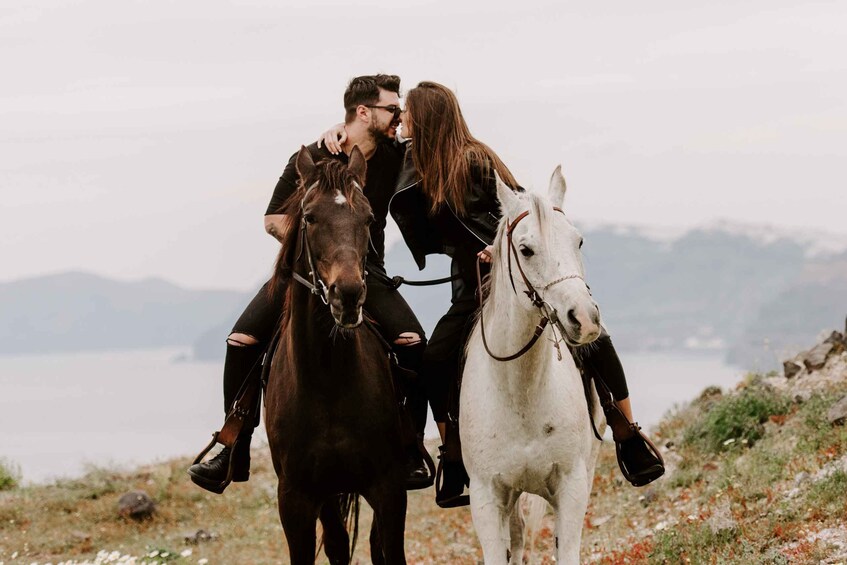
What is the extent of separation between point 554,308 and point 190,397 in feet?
568

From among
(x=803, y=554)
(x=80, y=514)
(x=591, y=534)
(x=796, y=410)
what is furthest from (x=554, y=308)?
(x=80, y=514)

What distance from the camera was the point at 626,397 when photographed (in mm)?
6301

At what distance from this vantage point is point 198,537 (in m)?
11.9

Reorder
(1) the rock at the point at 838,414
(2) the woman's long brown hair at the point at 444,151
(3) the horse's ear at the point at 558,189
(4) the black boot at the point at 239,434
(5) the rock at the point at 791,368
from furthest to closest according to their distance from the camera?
1. (5) the rock at the point at 791,368
2. (1) the rock at the point at 838,414
3. (4) the black boot at the point at 239,434
4. (2) the woman's long brown hair at the point at 444,151
5. (3) the horse's ear at the point at 558,189

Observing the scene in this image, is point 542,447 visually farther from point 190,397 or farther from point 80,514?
point 190,397

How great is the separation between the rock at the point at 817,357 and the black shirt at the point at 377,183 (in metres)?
6.77

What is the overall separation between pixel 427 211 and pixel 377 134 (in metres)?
0.61

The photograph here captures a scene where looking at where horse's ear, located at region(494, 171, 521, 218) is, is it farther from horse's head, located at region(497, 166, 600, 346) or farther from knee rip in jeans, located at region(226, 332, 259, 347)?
knee rip in jeans, located at region(226, 332, 259, 347)

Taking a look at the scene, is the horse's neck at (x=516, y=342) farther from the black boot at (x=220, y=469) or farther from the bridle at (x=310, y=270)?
the black boot at (x=220, y=469)

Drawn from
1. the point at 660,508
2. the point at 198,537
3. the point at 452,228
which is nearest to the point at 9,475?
the point at 198,537

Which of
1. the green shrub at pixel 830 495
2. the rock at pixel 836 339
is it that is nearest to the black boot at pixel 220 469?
the green shrub at pixel 830 495

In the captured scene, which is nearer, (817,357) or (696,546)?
(696,546)

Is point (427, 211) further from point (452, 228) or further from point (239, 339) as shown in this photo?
point (239, 339)

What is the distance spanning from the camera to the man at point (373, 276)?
6285 mm
